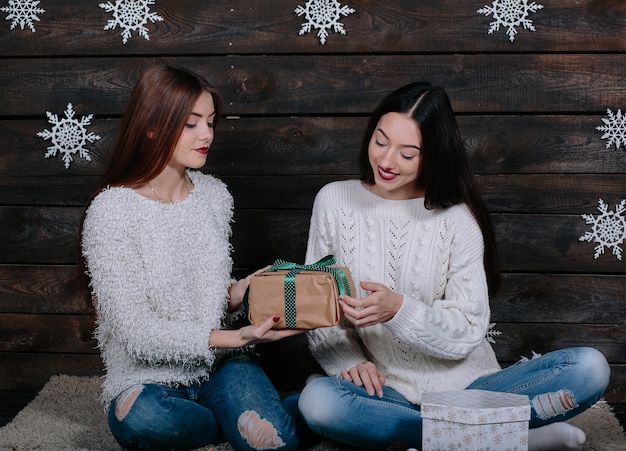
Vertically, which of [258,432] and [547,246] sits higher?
[547,246]

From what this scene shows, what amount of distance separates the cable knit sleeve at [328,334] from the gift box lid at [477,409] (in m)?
0.37

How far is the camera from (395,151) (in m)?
1.92

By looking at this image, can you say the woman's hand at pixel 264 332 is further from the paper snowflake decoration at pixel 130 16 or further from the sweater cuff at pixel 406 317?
the paper snowflake decoration at pixel 130 16

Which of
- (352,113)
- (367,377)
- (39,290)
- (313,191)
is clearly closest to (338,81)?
(352,113)

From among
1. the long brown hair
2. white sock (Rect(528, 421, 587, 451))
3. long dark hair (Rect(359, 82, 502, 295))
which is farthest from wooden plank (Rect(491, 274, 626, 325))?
the long brown hair

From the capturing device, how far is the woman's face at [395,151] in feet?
6.29

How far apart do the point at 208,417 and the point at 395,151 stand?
0.78 meters

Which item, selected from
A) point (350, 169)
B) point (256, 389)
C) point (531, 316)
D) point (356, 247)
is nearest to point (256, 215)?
point (350, 169)

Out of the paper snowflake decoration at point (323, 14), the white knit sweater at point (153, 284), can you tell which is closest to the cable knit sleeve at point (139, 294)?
the white knit sweater at point (153, 284)

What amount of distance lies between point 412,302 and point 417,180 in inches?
14.9

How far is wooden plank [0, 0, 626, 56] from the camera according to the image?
2385mm

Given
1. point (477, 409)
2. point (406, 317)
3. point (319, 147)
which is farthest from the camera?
point (319, 147)

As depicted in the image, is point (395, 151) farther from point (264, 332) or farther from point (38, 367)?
point (38, 367)

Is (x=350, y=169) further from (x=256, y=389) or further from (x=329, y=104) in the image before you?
(x=256, y=389)
